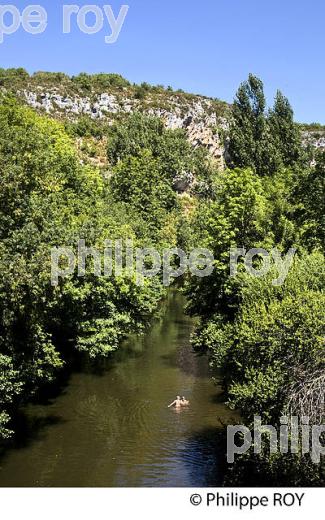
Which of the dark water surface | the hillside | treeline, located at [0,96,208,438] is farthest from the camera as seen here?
the hillside

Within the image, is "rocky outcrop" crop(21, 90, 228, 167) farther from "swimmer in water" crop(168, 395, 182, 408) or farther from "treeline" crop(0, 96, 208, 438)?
"swimmer in water" crop(168, 395, 182, 408)

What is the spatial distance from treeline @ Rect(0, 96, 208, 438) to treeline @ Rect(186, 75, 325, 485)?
6150 millimetres

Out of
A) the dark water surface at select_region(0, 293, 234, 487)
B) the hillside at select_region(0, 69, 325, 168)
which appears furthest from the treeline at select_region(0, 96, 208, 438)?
the hillside at select_region(0, 69, 325, 168)

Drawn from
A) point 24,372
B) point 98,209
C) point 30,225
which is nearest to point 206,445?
point 24,372

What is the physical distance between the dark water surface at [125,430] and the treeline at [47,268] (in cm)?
176

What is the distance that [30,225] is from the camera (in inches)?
760

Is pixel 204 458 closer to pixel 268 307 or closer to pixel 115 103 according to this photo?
pixel 268 307

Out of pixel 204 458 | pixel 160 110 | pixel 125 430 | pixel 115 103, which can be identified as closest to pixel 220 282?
pixel 204 458

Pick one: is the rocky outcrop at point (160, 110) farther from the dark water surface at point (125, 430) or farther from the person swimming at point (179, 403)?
the person swimming at point (179, 403)

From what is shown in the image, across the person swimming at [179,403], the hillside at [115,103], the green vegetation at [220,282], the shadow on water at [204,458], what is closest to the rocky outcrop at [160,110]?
the hillside at [115,103]

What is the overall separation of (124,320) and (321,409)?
58.2 feet

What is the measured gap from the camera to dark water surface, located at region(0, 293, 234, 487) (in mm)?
20484

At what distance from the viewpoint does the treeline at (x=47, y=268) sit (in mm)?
18906

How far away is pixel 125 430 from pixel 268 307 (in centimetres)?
1146
